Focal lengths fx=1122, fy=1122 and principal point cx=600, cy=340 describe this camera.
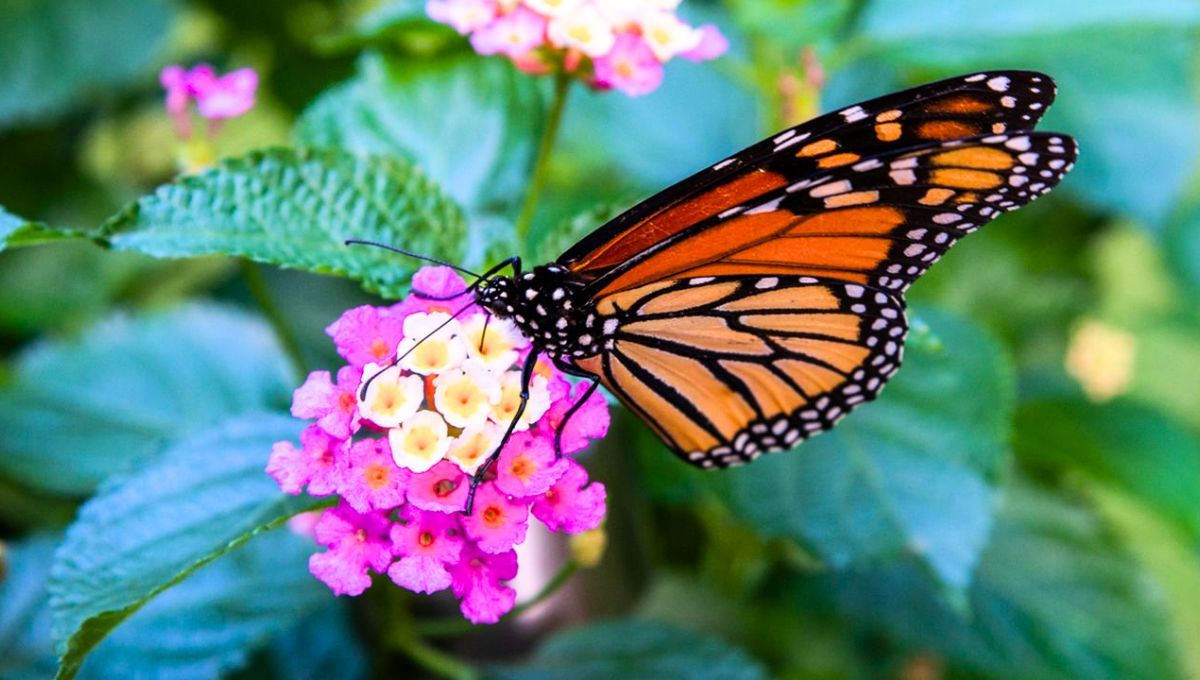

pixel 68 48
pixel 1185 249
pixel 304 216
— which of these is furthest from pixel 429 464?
pixel 1185 249

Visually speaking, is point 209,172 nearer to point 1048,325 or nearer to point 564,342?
point 564,342

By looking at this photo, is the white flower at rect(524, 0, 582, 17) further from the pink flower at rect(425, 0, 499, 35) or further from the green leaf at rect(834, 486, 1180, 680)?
the green leaf at rect(834, 486, 1180, 680)

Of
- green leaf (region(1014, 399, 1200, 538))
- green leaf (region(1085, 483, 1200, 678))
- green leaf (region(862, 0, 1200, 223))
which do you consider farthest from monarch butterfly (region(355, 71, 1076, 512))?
green leaf (region(1085, 483, 1200, 678))

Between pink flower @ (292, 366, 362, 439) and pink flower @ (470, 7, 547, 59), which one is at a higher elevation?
pink flower @ (470, 7, 547, 59)

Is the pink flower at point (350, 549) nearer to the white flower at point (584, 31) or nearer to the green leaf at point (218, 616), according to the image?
the green leaf at point (218, 616)

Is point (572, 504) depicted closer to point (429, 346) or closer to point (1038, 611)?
point (429, 346)
